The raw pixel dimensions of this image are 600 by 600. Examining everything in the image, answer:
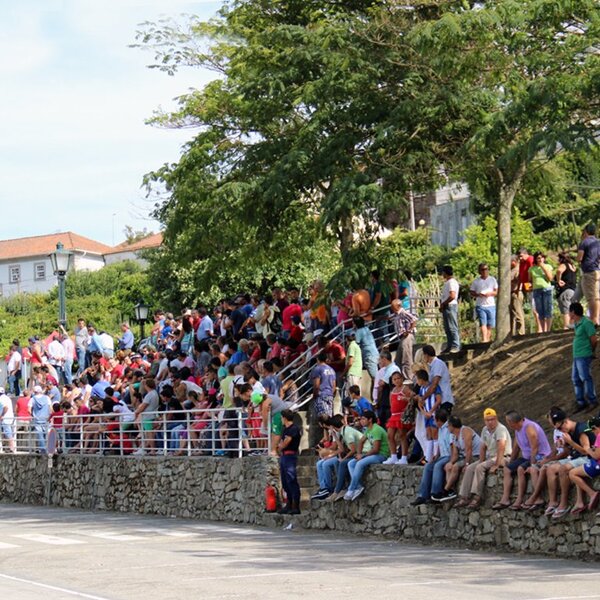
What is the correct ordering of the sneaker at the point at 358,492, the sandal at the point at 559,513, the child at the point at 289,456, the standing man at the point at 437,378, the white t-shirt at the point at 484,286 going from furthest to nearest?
1. the white t-shirt at the point at 484,286
2. the child at the point at 289,456
3. the sneaker at the point at 358,492
4. the standing man at the point at 437,378
5. the sandal at the point at 559,513

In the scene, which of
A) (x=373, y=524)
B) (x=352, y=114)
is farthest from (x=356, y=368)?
(x=352, y=114)

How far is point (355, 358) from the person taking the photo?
21641 millimetres

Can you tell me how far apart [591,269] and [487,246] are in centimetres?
1817

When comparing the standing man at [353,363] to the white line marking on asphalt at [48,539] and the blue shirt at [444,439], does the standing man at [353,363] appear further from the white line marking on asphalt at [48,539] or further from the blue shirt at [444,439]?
the white line marking on asphalt at [48,539]

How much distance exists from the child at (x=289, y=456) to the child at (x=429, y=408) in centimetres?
280

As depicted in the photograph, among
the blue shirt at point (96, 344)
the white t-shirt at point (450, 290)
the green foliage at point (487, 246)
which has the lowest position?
the white t-shirt at point (450, 290)

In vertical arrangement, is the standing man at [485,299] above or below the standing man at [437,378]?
above

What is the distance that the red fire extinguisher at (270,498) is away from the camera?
70.6 ft

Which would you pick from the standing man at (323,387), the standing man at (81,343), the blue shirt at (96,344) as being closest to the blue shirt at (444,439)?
the standing man at (323,387)

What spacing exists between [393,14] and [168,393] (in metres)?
8.55

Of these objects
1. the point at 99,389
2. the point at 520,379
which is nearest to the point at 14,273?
the point at 99,389

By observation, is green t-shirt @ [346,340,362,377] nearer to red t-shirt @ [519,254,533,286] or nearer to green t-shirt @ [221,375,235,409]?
green t-shirt @ [221,375,235,409]

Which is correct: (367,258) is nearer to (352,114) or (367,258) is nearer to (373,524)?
(352,114)

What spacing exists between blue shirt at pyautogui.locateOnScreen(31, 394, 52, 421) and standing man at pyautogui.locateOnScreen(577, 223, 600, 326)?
1565 cm
